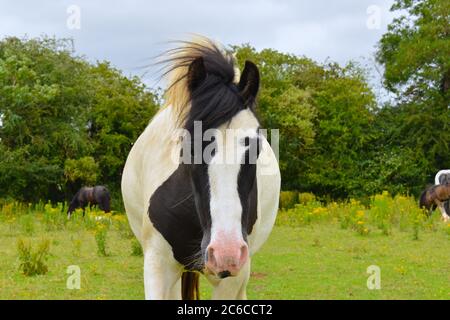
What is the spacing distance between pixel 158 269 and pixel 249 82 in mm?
1179

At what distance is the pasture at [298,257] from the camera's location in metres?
7.65

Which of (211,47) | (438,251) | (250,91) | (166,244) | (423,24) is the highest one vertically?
(423,24)

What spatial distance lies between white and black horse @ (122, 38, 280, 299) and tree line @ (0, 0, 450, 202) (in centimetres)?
1738

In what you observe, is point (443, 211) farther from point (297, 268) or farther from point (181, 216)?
point (181, 216)

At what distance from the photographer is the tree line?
2245cm

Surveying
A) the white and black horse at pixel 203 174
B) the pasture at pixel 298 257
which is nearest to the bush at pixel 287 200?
the pasture at pixel 298 257

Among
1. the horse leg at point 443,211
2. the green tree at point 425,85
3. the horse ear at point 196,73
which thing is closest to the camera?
the horse ear at point 196,73

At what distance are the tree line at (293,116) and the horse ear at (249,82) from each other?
698 inches

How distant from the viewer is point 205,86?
3.61 metres

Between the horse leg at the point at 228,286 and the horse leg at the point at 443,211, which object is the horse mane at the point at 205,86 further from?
the horse leg at the point at 443,211

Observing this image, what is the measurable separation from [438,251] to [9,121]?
15392mm

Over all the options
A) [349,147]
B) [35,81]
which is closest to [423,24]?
[349,147]
